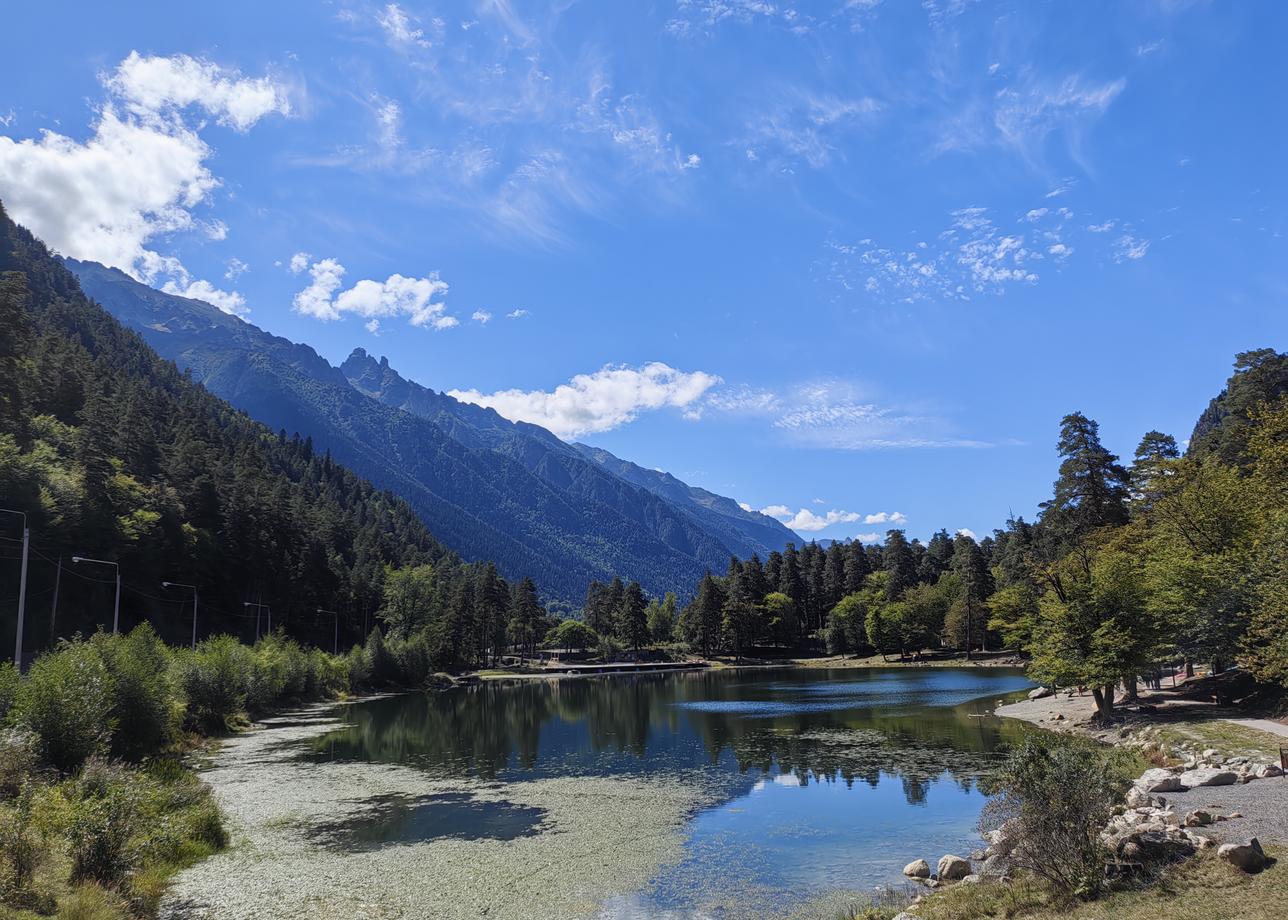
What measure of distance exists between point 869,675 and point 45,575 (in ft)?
327

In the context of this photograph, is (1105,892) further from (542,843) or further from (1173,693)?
(1173,693)

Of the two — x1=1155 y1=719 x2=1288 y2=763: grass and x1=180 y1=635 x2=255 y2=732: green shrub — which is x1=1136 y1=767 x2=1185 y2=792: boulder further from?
x1=180 y1=635 x2=255 y2=732: green shrub

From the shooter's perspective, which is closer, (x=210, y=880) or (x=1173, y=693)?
(x=210, y=880)

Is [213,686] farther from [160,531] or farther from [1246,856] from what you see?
[1246,856]

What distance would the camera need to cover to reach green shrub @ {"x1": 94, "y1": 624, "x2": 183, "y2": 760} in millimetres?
35750

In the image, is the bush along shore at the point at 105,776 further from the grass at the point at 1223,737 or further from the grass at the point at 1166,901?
the grass at the point at 1223,737

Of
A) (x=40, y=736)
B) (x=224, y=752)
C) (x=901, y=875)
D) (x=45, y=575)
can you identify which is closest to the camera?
(x=901, y=875)

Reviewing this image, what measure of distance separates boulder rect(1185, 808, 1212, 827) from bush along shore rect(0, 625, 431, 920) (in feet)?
74.4

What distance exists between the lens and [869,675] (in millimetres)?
107375

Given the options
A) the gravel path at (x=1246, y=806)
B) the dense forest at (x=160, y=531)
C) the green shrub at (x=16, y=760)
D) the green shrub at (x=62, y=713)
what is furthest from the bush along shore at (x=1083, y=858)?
the dense forest at (x=160, y=531)

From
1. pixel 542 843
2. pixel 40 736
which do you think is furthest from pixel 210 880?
pixel 40 736

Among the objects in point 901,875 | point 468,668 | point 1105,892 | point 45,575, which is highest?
point 45,575

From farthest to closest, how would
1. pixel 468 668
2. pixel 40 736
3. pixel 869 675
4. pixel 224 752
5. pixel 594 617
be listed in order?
pixel 594 617 < pixel 468 668 < pixel 869 675 < pixel 224 752 < pixel 40 736

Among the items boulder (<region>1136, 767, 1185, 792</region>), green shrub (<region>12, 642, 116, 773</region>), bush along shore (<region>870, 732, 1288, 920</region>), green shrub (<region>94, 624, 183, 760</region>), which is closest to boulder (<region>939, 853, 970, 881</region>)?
bush along shore (<region>870, 732, 1288, 920</region>)
